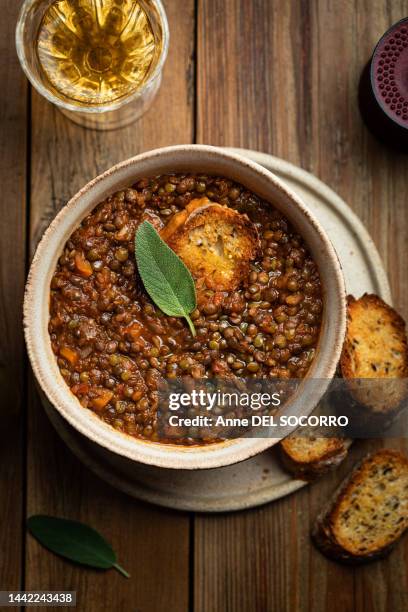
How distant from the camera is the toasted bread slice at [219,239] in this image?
275cm

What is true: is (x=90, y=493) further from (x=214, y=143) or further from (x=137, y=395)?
(x=214, y=143)

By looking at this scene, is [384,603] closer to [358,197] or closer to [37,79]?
[358,197]

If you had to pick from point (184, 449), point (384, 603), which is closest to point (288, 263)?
point (184, 449)

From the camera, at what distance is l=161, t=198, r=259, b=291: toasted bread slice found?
2754mm

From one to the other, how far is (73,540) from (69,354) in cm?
87

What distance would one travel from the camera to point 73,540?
3074 mm

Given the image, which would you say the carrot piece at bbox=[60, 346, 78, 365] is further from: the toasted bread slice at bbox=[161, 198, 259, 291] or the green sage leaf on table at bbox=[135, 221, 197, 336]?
the toasted bread slice at bbox=[161, 198, 259, 291]

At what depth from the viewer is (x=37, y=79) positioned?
118 inches

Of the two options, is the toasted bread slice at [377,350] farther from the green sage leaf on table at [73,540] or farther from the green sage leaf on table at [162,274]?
the green sage leaf on table at [73,540]

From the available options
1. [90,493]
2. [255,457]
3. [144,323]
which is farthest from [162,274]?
[90,493]

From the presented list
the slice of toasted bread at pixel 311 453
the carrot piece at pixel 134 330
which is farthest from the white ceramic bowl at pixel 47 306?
the slice of toasted bread at pixel 311 453

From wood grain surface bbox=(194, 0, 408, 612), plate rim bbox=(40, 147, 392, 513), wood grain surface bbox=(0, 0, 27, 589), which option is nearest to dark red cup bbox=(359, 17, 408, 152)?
wood grain surface bbox=(194, 0, 408, 612)

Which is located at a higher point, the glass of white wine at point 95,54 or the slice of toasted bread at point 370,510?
the glass of white wine at point 95,54

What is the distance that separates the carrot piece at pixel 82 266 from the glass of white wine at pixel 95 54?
65 cm
